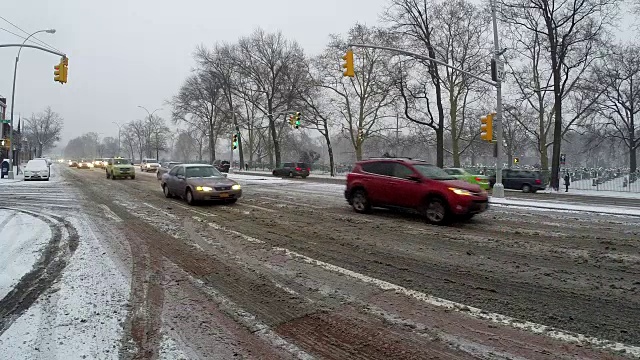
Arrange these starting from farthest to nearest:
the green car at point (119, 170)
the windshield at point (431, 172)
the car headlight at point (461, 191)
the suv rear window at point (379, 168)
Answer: the green car at point (119, 170)
the suv rear window at point (379, 168)
the windshield at point (431, 172)
the car headlight at point (461, 191)

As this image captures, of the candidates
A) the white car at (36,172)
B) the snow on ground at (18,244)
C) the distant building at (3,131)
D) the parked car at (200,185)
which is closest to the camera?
the snow on ground at (18,244)

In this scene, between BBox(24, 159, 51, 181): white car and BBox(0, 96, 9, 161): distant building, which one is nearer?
BBox(24, 159, 51, 181): white car

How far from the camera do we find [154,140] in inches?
4247

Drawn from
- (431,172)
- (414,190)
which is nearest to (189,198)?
(414,190)

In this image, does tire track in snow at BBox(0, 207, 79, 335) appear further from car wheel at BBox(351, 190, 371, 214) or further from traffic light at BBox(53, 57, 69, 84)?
traffic light at BBox(53, 57, 69, 84)

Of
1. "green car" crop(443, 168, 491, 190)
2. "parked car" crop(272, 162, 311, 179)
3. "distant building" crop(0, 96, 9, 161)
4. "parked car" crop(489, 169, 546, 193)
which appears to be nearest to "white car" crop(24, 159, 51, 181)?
"parked car" crop(272, 162, 311, 179)

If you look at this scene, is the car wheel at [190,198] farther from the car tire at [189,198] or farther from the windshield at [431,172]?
the windshield at [431,172]

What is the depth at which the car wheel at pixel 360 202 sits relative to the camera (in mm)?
11797

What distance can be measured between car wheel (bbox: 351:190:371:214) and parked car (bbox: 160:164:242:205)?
424 cm

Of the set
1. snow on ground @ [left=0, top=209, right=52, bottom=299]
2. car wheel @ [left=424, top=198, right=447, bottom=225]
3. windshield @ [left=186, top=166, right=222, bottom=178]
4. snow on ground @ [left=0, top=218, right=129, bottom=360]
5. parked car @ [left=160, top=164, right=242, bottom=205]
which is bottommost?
snow on ground @ [left=0, top=218, right=129, bottom=360]

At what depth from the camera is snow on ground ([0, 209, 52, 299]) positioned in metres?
5.52

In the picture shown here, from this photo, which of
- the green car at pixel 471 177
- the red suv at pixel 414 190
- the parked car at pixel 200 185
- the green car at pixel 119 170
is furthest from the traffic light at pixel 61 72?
the green car at pixel 471 177

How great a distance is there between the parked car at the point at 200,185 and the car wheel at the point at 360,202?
4.24 m

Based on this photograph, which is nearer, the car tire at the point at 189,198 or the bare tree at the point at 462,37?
the car tire at the point at 189,198
